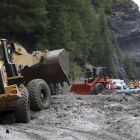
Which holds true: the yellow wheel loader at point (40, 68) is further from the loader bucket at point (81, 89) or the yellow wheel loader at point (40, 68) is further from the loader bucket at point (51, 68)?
the loader bucket at point (81, 89)

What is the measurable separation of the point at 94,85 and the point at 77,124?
1526cm

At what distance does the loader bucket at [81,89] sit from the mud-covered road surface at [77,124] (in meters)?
9.94

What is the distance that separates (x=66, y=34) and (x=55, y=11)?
118 inches

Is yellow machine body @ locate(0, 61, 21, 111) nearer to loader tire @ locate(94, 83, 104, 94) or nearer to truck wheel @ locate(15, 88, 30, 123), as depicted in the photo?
truck wheel @ locate(15, 88, 30, 123)

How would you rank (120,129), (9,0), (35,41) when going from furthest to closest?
(35,41), (9,0), (120,129)

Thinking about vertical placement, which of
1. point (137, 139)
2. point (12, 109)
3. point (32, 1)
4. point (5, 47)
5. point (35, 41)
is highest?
point (32, 1)

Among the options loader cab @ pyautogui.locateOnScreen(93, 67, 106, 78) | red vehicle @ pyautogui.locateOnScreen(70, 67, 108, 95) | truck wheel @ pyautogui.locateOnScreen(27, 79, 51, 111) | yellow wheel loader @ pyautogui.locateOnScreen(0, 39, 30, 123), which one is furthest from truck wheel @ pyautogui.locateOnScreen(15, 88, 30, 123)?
loader cab @ pyautogui.locateOnScreen(93, 67, 106, 78)

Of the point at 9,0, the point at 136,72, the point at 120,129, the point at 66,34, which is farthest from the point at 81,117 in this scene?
the point at 136,72

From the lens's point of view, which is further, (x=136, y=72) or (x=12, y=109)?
(x=136, y=72)

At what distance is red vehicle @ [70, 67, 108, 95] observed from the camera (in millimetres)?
22719

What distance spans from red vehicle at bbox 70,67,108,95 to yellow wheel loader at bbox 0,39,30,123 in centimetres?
1328

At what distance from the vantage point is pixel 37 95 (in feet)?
35.2

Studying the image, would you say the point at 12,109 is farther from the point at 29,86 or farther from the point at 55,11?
the point at 55,11

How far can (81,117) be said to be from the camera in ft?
32.0
